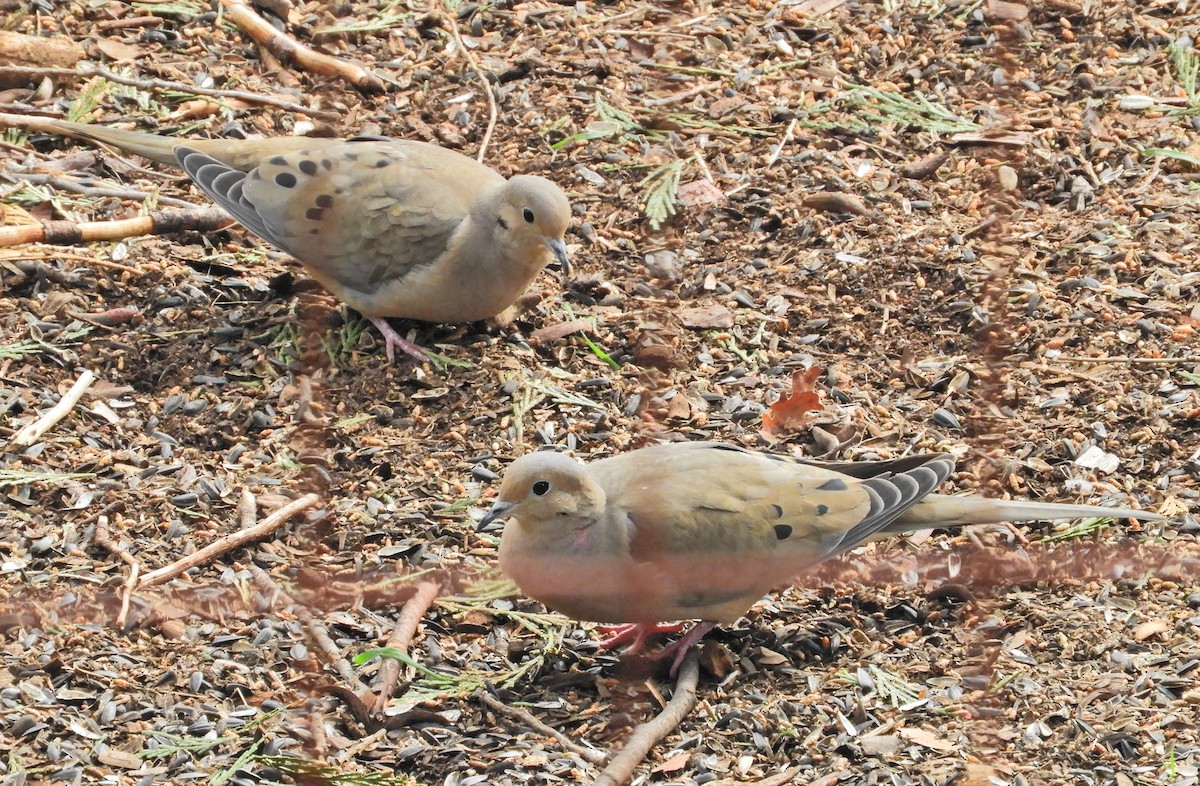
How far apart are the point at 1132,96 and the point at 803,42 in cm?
147

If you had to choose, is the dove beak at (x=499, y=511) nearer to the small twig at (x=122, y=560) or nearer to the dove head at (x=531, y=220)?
the small twig at (x=122, y=560)

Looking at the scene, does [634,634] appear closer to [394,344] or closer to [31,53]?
[394,344]

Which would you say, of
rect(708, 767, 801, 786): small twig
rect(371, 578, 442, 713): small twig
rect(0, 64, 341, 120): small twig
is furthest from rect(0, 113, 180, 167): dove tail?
rect(708, 767, 801, 786): small twig

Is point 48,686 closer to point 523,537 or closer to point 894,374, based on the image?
point 523,537

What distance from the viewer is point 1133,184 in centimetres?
600

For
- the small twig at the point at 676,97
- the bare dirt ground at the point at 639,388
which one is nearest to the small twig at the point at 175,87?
the bare dirt ground at the point at 639,388

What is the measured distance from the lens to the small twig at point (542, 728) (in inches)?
147

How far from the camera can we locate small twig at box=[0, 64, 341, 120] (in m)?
6.36

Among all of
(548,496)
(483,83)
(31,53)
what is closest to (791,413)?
(548,496)

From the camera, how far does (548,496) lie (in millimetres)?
3898

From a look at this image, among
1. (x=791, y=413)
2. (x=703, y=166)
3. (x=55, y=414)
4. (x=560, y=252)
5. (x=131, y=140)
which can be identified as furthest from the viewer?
(x=703, y=166)

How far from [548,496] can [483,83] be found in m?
3.07

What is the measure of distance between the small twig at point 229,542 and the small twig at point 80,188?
1.78 meters

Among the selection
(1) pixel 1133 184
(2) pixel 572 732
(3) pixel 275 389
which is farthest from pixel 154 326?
(1) pixel 1133 184
